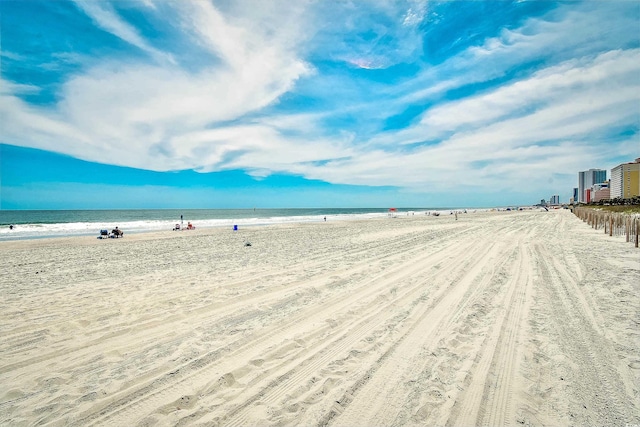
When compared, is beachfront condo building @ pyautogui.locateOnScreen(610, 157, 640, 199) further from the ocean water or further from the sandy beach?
the sandy beach

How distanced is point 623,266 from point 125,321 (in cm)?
1363

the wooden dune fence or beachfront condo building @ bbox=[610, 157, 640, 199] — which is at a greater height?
beachfront condo building @ bbox=[610, 157, 640, 199]

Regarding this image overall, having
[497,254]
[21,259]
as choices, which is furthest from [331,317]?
[21,259]

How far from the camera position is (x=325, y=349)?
160 inches

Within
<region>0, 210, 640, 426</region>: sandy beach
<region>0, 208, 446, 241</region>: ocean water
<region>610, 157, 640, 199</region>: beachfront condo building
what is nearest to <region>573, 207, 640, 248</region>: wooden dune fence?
<region>0, 210, 640, 426</region>: sandy beach

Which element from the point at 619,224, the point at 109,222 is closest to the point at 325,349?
the point at 619,224

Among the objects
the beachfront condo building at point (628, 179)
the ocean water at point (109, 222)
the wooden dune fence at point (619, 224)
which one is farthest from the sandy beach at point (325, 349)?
the beachfront condo building at point (628, 179)

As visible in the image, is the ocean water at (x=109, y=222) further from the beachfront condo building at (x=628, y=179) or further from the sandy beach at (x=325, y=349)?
the beachfront condo building at (x=628, y=179)

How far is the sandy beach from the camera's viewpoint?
2.88 meters

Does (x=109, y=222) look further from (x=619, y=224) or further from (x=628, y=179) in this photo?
(x=628, y=179)

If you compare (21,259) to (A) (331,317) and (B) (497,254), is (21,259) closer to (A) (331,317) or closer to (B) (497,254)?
(A) (331,317)

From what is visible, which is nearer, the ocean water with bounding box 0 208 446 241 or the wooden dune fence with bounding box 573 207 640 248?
the wooden dune fence with bounding box 573 207 640 248

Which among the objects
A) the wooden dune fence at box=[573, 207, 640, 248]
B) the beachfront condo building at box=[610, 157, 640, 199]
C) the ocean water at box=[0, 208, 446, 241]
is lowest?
the ocean water at box=[0, 208, 446, 241]

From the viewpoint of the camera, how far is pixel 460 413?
2.81 meters
